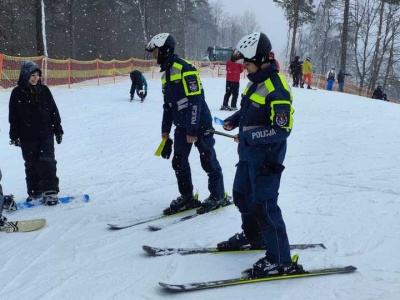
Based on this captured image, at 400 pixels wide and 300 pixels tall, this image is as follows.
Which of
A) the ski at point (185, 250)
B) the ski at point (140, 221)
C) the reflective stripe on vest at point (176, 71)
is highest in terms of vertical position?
the reflective stripe on vest at point (176, 71)

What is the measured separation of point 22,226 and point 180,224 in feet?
5.64

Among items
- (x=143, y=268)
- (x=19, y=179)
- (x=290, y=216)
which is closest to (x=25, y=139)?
(x=19, y=179)

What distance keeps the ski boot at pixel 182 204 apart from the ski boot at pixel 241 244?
1221mm

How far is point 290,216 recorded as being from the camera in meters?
5.03

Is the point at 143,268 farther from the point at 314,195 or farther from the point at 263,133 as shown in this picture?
the point at 314,195

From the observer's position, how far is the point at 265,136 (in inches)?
128

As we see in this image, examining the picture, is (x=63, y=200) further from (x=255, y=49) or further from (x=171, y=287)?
(x=255, y=49)

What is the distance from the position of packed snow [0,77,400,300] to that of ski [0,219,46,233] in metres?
0.08

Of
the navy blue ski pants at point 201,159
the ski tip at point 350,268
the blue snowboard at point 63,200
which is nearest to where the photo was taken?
the ski tip at point 350,268

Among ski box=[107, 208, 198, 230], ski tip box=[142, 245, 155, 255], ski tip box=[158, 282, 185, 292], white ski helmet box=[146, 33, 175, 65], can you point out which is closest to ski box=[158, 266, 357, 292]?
ski tip box=[158, 282, 185, 292]

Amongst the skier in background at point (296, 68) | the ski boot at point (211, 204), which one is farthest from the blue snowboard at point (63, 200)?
the skier in background at point (296, 68)

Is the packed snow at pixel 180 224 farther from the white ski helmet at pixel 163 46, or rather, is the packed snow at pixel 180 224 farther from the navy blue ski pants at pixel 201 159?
the white ski helmet at pixel 163 46

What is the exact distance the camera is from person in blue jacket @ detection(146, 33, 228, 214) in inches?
182

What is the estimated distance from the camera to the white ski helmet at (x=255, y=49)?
10.7 ft
